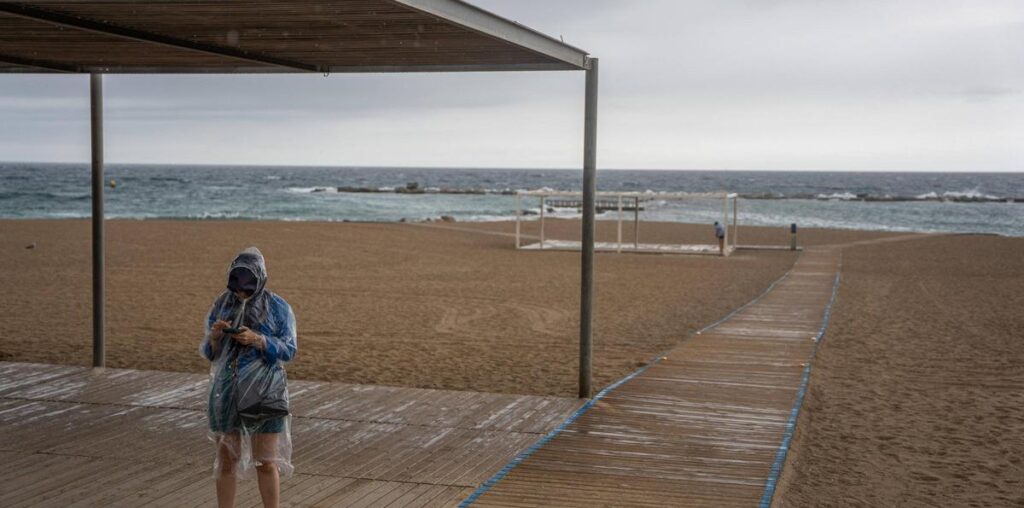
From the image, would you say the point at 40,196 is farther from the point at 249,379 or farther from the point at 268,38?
the point at 249,379

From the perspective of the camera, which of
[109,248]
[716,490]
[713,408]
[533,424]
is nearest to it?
[716,490]

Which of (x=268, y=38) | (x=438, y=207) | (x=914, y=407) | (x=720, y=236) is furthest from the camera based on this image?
(x=438, y=207)

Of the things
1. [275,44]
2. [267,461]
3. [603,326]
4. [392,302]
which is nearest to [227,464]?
[267,461]

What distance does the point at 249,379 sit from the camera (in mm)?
4156

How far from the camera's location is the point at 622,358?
10.4m

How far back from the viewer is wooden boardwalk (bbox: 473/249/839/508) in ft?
17.4

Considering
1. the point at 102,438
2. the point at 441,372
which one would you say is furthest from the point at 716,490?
the point at 441,372

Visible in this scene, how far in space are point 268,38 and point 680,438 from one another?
12.6ft

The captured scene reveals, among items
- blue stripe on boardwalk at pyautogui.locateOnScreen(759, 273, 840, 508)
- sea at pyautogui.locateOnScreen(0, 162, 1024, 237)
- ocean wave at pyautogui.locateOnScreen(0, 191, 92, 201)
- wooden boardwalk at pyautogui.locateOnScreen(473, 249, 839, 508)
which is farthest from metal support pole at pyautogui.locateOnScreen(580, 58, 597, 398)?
ocean wave at pyautogui.locateOnScreen(0, 191, 92, 201)

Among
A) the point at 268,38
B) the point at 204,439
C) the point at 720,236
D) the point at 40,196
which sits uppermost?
the point at 268,38

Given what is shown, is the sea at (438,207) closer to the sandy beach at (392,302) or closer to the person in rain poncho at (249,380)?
the sandy beach at (392,302)

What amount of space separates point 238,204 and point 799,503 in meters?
55.2

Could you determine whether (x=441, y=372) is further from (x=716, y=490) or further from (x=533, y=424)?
(x=716, y=490)

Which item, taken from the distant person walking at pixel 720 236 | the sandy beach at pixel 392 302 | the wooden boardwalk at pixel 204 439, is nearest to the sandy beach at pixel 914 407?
the wooden boardwalk at pixel 204 439
